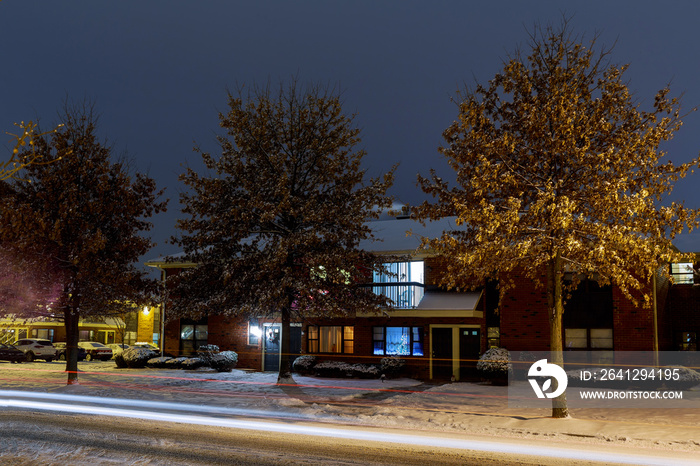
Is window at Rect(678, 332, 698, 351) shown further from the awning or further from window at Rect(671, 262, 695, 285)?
the awning

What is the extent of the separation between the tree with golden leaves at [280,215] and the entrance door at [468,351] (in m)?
6.54

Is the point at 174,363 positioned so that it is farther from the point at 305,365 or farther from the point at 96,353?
the point at 96,353

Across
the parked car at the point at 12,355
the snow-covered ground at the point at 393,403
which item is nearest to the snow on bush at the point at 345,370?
the snow-covered ground at the point at 393,403

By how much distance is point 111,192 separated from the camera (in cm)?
2272

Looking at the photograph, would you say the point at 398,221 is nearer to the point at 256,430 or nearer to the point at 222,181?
the point at 222,181

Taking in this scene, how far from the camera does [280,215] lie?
73.0 feet

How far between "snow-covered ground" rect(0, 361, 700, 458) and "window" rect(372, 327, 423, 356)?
1896mm

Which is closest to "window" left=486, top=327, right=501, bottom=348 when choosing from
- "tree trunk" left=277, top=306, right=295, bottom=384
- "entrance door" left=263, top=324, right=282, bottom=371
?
"tree trunk" left=277, top=306, right=295, bottom=384

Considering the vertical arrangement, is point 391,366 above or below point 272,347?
below

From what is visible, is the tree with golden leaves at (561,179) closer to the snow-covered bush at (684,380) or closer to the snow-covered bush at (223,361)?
the snow-covered bush at (684,380)

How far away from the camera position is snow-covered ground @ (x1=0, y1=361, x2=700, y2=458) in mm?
12977

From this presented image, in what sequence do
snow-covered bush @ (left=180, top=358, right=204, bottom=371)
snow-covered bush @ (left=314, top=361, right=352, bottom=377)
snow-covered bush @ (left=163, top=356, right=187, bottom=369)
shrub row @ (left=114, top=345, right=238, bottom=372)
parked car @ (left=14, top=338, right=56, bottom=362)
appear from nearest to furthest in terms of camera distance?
1. snow-covered bush @ (left=314, top=361, right=352, bottom=377)
2. shrub row @ (left=114, top=345, right=238, bottom=372)
3. snow-covered bush @ (left=180, top=358, right=204, bottom=371)
4. snow-covered bush @ (left=163, top=356, right=187, bottom=369)
5. parked car @ (left=14, top=338, right=56, bottom=362)

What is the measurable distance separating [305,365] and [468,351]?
708 centimetres

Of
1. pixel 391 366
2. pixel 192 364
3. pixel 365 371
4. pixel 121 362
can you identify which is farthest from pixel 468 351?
pixel 121 362
